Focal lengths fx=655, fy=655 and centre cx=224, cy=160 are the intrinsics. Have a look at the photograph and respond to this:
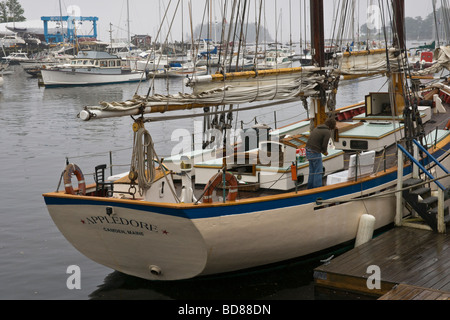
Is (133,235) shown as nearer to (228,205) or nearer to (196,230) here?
(196,230)

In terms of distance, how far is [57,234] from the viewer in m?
20.6

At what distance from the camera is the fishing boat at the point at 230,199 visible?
1364 centimetres

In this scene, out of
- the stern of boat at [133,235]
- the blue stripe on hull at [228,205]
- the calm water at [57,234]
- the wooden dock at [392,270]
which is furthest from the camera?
the calm water at [57,234]

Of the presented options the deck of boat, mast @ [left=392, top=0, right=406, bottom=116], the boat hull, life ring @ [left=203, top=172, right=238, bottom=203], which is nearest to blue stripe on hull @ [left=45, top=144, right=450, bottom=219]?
the boat hull

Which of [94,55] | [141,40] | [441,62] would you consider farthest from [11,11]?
[441,62]

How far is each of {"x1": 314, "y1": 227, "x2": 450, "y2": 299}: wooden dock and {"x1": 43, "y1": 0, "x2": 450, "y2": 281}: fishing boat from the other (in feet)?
3.41

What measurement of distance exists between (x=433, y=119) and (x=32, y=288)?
16.3m

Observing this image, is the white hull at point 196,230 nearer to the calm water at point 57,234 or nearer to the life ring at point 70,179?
the life ring at point 70,179

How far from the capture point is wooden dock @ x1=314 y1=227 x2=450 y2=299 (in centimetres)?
1294

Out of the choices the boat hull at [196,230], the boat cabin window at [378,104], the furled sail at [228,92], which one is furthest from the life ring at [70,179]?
the boat cabin window at [378,104]

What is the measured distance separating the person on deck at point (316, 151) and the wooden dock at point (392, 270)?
6.29 ft

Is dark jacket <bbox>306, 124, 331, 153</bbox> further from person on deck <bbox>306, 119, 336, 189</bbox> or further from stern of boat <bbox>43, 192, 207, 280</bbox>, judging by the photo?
stern of boat <bbox>43, 192, 207, 280</bbox>
